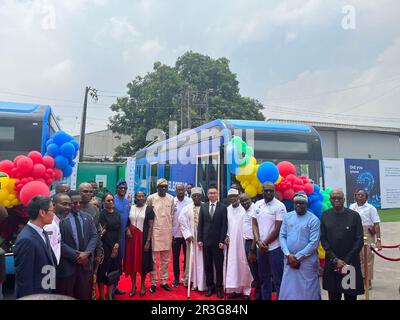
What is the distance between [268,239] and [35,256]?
293cm

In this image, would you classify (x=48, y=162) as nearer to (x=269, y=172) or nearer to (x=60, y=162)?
(x=60, y=162)

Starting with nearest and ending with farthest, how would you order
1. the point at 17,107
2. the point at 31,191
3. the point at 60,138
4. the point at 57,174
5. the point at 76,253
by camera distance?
1. the point at 76,253
2. the point at 31,191
3. the point at 57,174
4. the point at 60,138
5. the point at 17,107

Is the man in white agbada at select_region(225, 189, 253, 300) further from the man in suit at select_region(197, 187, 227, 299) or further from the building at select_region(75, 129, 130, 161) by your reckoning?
the building at select_region(75, 129, 130, 161)

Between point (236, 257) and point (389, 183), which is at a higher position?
point (389, 183)

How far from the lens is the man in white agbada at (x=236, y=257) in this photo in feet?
18.4

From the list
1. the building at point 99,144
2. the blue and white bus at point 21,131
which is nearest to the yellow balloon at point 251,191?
the blue and white bus at point 21,131

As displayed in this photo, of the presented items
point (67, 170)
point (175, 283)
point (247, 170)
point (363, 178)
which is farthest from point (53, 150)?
point (363, 178)

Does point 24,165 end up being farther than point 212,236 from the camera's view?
No

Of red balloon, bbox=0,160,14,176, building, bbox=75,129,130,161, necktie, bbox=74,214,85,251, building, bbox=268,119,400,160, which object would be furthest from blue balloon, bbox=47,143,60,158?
building, bbox=75,129,130,161

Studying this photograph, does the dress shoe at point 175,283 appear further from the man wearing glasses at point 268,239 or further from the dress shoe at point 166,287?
the man wearing glasses at point 268,239

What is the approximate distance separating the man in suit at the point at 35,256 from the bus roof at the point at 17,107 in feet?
12.5

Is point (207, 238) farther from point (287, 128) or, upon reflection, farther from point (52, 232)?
point (287, 128)

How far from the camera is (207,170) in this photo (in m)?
8.13
